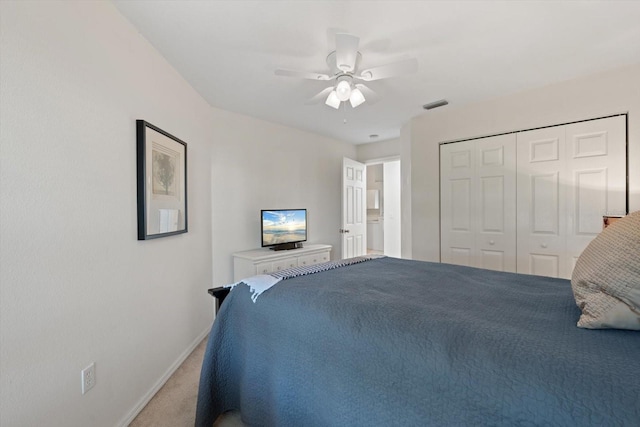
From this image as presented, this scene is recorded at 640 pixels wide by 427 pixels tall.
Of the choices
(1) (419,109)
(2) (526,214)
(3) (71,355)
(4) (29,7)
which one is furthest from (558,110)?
(3) (71,355)

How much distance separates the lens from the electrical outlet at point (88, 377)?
1377 millimetres

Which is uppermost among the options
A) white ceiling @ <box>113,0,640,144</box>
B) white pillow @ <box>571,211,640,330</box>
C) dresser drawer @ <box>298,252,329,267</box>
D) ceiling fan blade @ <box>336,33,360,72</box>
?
white ceiling @ <box>113,0,640,144</box>

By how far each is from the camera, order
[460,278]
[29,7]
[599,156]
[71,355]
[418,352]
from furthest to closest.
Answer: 1. [599,156]
2. [460,278]
3. [71,355]
4. [29,7]
5. [418,352]

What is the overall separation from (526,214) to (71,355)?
3.73 m

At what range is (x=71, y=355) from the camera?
1.31 m

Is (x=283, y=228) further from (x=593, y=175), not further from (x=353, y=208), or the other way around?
(x=593, y=175)

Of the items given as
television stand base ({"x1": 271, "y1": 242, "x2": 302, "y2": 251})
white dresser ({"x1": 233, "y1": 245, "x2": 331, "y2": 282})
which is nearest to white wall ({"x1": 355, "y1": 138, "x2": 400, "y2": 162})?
white dresser ({"x1": 233, "y1": 245, "x2": 331, "y2": 282})

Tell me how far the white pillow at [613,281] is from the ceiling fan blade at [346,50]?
1540 millimetres

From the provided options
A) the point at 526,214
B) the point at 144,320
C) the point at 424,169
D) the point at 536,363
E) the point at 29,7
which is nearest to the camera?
the point at 536,363

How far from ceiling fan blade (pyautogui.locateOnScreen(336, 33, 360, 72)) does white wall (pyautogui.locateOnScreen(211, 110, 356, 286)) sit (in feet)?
6.45

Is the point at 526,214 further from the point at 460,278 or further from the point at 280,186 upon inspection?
the point at 280,186

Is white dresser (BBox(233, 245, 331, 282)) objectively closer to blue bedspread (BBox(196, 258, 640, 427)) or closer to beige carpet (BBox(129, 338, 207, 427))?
beige carpet (BBox(129, 338, 207, 427))

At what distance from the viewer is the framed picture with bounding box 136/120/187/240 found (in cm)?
182

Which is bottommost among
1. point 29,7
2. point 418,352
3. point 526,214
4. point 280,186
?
point 418,352
